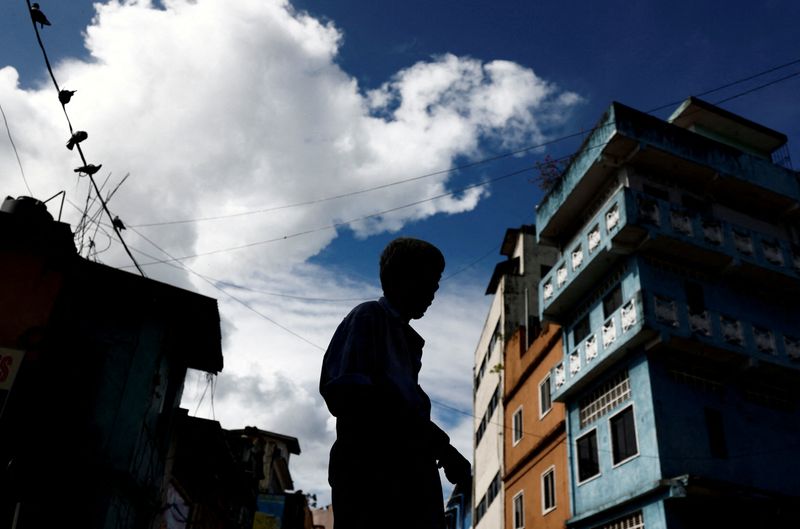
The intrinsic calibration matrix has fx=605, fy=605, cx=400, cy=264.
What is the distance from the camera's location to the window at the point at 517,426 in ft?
78.2

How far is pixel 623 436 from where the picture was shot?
A: 53.2ft

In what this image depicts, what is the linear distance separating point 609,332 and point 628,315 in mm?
1081

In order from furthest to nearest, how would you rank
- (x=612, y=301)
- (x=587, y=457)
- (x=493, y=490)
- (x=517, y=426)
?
(x=493, y=490)
(x=517, y=426)
(x=612, y=301)
(x=587, y=457)

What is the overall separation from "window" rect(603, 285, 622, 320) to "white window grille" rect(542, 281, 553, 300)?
245cm

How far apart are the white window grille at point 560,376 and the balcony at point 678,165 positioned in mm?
5572

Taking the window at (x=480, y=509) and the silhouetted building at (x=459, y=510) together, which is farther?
the silhouetted building at (x=459, y=510)

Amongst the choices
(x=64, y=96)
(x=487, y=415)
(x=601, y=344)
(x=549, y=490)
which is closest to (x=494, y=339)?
(x=487, y=415)

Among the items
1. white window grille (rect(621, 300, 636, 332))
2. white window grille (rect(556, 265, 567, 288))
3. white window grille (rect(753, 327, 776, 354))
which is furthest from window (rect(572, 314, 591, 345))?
white window grille (rect(753, 327, 776, 354))

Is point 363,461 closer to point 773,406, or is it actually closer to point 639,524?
point 639,524

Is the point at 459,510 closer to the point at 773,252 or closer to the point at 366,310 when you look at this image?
the point at 773,252

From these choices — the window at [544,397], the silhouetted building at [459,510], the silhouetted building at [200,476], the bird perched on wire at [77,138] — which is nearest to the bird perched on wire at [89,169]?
the bird perched on wire at [77,138]

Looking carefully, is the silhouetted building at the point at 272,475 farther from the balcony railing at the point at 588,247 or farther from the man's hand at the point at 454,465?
the man's hand at the point at 454,465

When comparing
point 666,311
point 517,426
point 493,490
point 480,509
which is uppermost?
point 666,311

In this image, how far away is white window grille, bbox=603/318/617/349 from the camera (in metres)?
16.8
